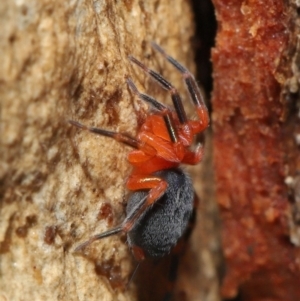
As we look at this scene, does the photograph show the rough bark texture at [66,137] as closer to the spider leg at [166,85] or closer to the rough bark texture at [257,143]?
the spider leg at [166,85]

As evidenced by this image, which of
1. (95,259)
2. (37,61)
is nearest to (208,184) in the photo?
(95,259)

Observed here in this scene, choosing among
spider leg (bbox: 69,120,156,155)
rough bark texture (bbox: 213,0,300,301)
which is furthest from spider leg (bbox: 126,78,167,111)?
rough bark texture (bbox: 213,0,300,301)

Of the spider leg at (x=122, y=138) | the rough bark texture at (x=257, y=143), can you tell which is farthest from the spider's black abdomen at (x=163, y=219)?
the rough bark texture at (x=257, y=143)

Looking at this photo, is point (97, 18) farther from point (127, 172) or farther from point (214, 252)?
point (214, 252)

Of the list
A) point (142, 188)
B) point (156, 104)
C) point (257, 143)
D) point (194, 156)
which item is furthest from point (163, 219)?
point (257, 143)

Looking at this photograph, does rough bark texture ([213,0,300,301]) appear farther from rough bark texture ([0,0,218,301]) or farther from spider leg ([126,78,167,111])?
spider leg ([126,78,167,111])

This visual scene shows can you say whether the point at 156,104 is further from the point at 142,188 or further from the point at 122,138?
the point at 142,188
